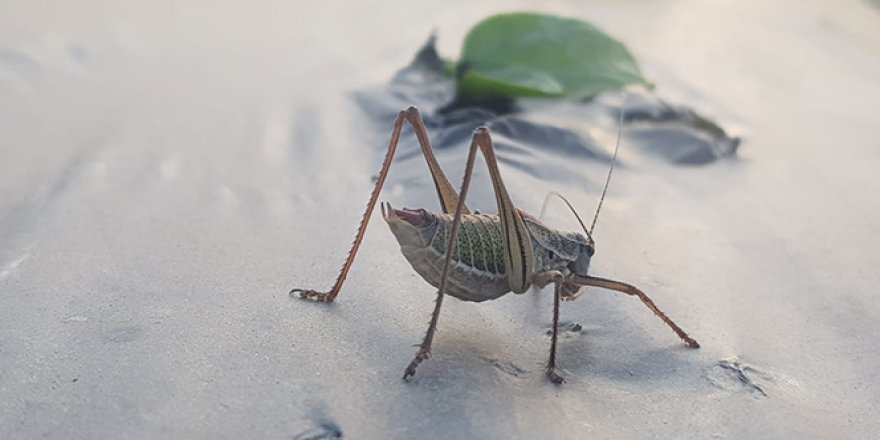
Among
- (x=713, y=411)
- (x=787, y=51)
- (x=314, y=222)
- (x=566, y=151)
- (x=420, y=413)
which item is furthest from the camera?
(x=787, y=51)

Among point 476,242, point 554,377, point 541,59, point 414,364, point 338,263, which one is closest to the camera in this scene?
point 414,364

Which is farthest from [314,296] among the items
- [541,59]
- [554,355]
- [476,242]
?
[541,59]

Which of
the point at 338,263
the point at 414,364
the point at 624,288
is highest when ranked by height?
the point at 624,288

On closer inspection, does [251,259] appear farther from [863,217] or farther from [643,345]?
[863,217]

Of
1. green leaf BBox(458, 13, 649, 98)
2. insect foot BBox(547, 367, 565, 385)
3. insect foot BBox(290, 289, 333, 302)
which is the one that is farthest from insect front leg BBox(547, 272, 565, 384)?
green leaf BBox(458, 13, 649, 98)

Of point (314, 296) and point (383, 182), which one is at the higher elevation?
point (383, 182)

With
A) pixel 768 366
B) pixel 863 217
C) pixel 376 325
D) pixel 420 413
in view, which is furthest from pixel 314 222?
pixel 863 217

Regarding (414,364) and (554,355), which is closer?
(414,364)

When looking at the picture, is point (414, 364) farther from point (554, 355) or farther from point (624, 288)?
point (624, 288)
